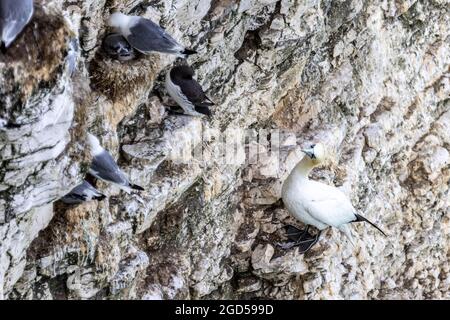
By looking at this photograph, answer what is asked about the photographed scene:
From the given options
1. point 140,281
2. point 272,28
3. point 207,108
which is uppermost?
point 272,28

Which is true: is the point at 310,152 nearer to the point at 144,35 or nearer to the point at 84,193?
the point at 144,35

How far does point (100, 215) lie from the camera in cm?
664

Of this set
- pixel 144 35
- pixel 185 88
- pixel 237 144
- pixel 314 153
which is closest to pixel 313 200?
pixel 314 153

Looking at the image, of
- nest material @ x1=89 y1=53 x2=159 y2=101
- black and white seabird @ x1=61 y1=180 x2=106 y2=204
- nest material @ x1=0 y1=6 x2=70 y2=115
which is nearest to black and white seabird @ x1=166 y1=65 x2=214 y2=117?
nest material @ x1=89 y1=53 x2=159 y2=101

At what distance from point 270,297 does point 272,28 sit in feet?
10.9

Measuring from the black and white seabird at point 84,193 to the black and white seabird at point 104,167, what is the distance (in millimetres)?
145

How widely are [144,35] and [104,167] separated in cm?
137

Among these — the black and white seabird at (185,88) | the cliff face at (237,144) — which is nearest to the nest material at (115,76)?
the cliff face at (237,144)

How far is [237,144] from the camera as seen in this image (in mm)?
8914

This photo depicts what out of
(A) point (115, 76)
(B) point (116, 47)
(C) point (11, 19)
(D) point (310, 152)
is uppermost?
(C) point (11, 19)

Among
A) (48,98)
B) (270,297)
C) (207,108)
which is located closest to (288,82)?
(207,108)

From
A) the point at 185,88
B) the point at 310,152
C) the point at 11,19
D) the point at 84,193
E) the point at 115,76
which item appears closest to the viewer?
the point at 11,19
